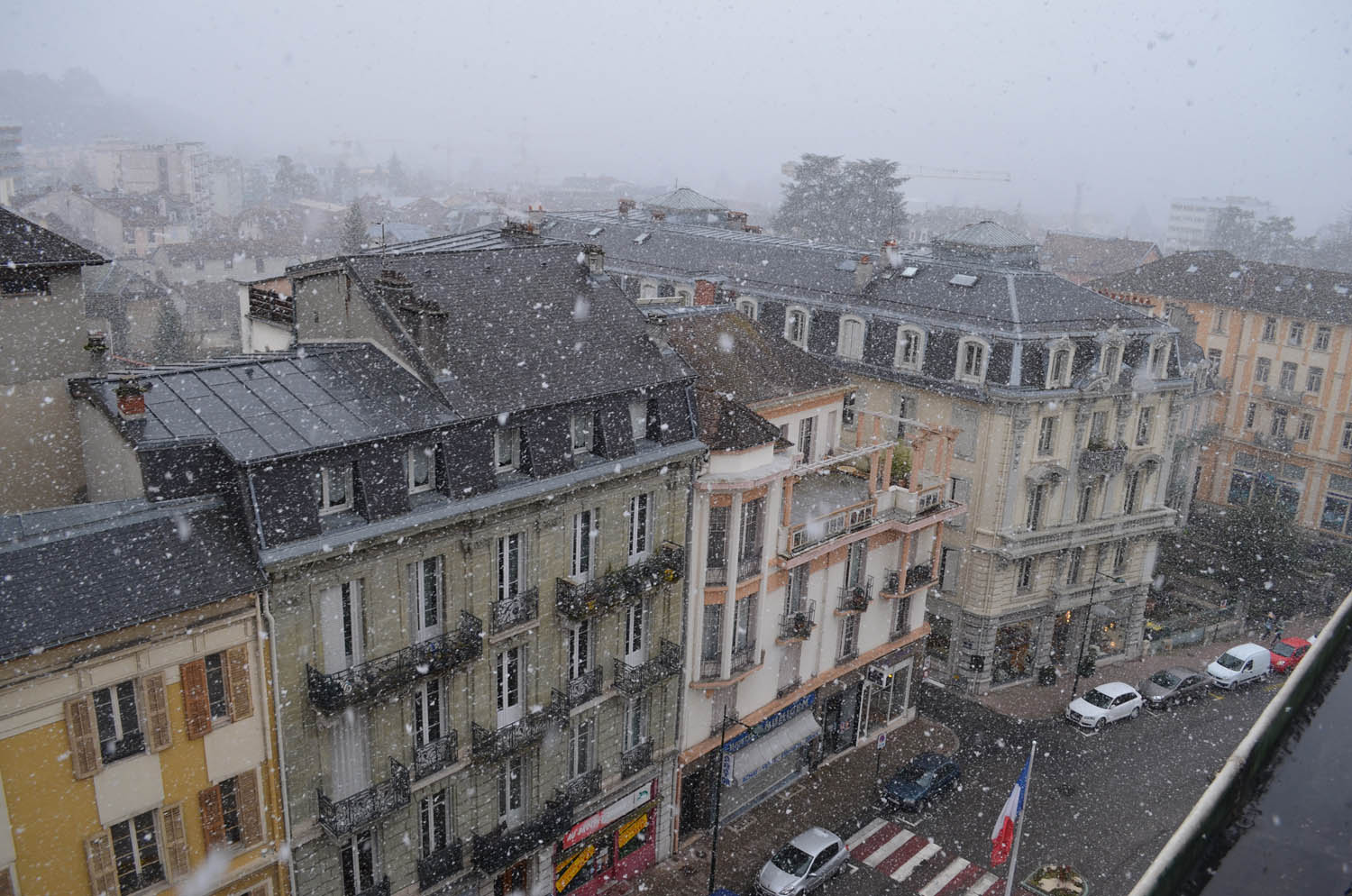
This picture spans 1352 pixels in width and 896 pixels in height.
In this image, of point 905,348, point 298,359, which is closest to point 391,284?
point 298,359

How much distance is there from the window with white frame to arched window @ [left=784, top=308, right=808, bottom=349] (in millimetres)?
24643

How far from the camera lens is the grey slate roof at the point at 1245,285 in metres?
58.6

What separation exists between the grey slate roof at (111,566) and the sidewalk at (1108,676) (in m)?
31.3

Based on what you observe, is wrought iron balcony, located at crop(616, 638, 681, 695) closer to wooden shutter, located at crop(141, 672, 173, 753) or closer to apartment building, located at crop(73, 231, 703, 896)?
apartment building, located at crop(73, 231, 703, 896)

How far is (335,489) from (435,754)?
6.51m

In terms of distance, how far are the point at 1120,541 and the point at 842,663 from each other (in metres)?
16.4

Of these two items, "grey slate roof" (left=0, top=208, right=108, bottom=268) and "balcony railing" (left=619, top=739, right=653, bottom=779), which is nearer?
"grey slate roof" (left=0, top=208, right=108, bottom=268)

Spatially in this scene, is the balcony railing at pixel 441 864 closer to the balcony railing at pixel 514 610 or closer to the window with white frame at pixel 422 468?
the balcony railing at pixel 514 610

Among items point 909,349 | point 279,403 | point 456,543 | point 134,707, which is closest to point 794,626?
point 456,543

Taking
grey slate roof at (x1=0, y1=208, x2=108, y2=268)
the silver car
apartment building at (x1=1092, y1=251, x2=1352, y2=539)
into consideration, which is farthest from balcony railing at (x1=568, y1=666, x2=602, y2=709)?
apartment building at (x1=1092, y1=251, x2=1352, y2=539)

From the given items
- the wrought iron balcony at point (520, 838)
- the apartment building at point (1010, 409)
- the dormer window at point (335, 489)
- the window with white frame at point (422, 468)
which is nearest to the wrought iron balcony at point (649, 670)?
the wrought iron balcony at point (520, 838)

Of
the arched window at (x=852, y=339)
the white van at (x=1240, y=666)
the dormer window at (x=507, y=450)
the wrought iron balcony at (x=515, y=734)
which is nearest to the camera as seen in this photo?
the dormer window at (x=507, y=450)

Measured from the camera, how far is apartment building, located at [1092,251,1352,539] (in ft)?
191

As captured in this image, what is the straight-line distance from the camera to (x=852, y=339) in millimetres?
42375
